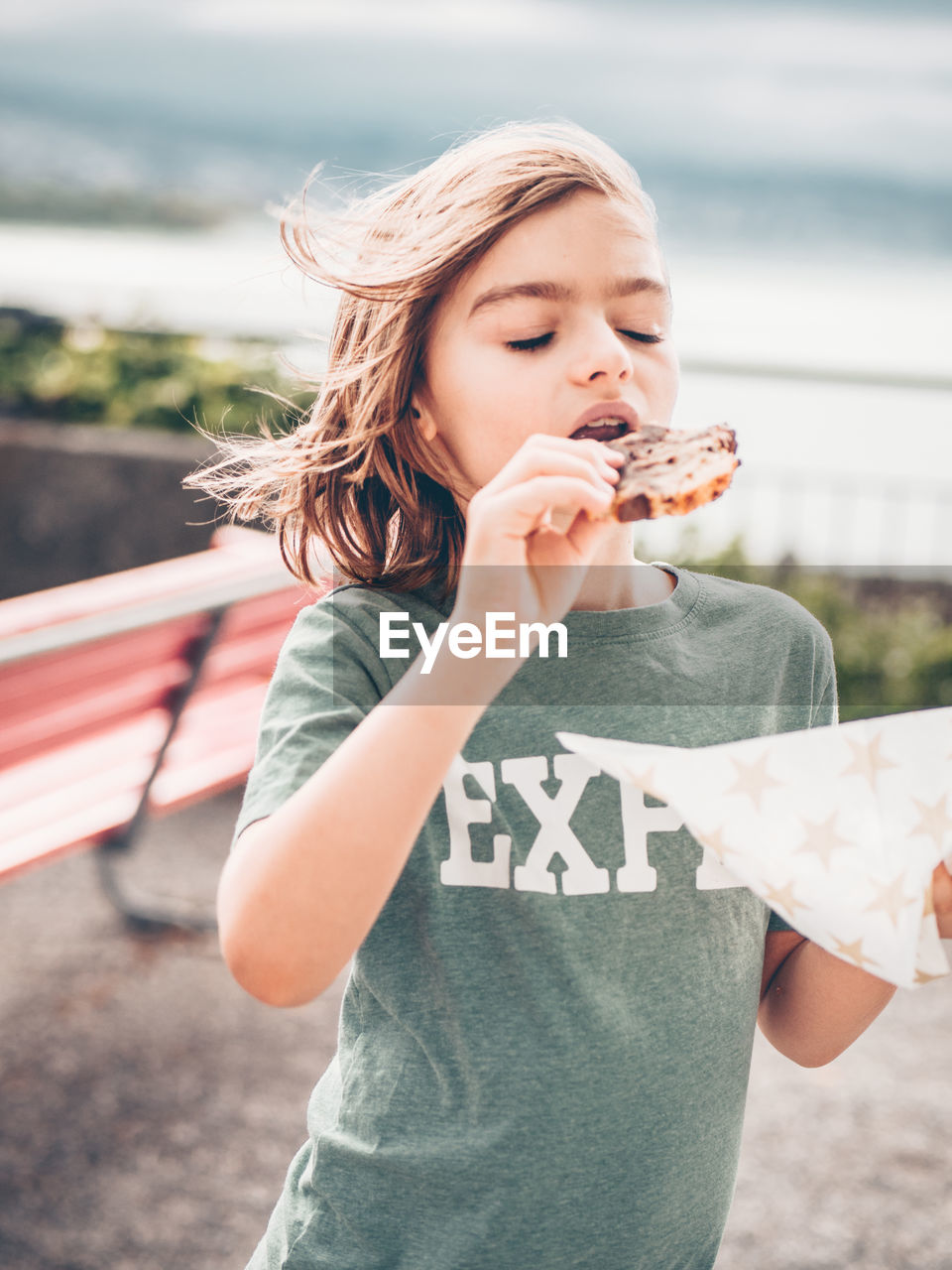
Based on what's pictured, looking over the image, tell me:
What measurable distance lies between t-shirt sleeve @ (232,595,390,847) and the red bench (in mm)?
1225

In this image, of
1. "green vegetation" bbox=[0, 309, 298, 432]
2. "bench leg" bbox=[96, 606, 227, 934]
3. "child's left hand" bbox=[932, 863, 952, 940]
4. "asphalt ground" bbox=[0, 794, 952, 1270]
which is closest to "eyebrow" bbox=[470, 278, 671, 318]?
"child's left hand" bbox=[932, 863, 952, 940]

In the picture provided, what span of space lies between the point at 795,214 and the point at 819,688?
30476mm

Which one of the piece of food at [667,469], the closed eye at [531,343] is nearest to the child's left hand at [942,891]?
the piece of food at [667,469]

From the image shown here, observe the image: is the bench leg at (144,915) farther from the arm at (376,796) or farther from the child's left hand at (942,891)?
the child's left hand at (942,891)

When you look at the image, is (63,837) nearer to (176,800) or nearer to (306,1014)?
(176,800)

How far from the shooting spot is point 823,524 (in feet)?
19.6

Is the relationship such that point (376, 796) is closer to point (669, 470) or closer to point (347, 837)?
point (347, 837)

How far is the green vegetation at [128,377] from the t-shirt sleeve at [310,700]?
4445 mm

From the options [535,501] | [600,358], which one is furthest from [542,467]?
[600,358]

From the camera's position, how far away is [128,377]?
238 inches

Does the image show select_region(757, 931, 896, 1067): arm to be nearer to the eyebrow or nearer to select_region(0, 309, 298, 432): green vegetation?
the eyebrow

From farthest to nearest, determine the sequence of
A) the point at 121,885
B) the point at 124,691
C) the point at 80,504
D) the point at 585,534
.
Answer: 1. the point at 80,504
2. the point at 121,885
3. the point at 124,691
4. the point at 585,534

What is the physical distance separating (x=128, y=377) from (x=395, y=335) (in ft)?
16.7

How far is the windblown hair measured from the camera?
4.24 feet
